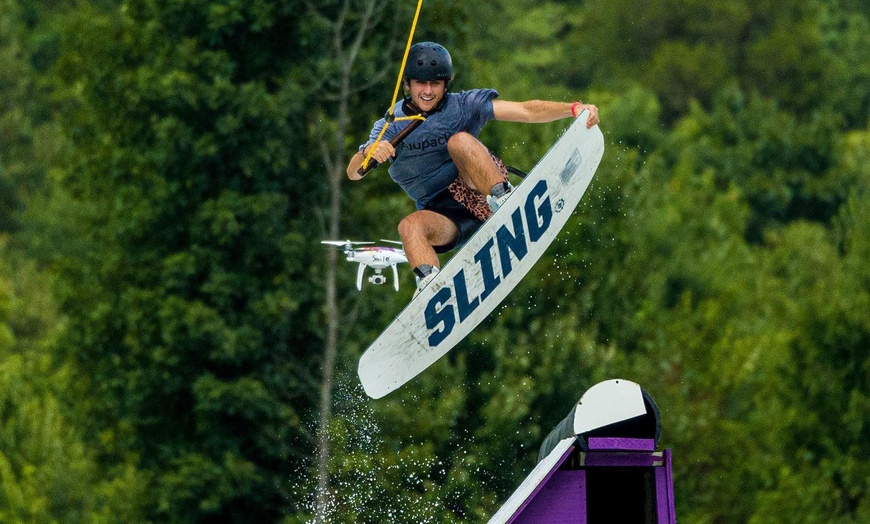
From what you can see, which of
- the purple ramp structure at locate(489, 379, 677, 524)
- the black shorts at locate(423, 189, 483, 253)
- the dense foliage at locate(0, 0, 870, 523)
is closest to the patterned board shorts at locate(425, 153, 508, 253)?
the black shorts at locate(423, 189, 483, 253)

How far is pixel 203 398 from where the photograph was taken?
23.8m

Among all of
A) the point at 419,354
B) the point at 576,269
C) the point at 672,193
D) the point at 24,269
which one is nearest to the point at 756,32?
the point at 672,193

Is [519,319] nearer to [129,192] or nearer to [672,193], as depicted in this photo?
[129,192]

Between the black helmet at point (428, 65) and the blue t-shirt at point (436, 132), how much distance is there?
0.23 metres

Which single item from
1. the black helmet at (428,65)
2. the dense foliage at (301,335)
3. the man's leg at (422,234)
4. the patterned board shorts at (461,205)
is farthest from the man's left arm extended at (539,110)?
the dense foliage at (301,335)

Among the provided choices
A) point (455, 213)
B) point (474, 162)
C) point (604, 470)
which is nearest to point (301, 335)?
point (455, 213)

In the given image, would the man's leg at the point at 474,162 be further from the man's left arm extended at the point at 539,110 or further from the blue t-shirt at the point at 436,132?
the man's left arm extended at the point at 539,110

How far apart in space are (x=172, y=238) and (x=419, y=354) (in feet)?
44.3

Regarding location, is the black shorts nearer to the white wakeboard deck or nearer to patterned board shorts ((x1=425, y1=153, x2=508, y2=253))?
patterned board shorts ((x1=425, y1=153, x2=508, y2=253))

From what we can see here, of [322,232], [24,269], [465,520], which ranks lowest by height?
[465,520]

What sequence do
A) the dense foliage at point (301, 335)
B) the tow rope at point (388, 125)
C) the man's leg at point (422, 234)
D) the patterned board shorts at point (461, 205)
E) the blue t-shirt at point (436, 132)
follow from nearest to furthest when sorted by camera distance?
1. the tow rope at point (388, 125)
2. the blue t-shirt at point (436, 132)
3. the man's leg at point (422, 234)
4. the patterned board shorts at point (461, 205)
5. the dense foliage at point (301, 335)

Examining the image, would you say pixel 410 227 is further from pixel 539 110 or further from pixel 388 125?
pixel 539 110

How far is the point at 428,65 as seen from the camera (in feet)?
35.8

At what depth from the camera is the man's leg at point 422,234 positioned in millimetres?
11477
